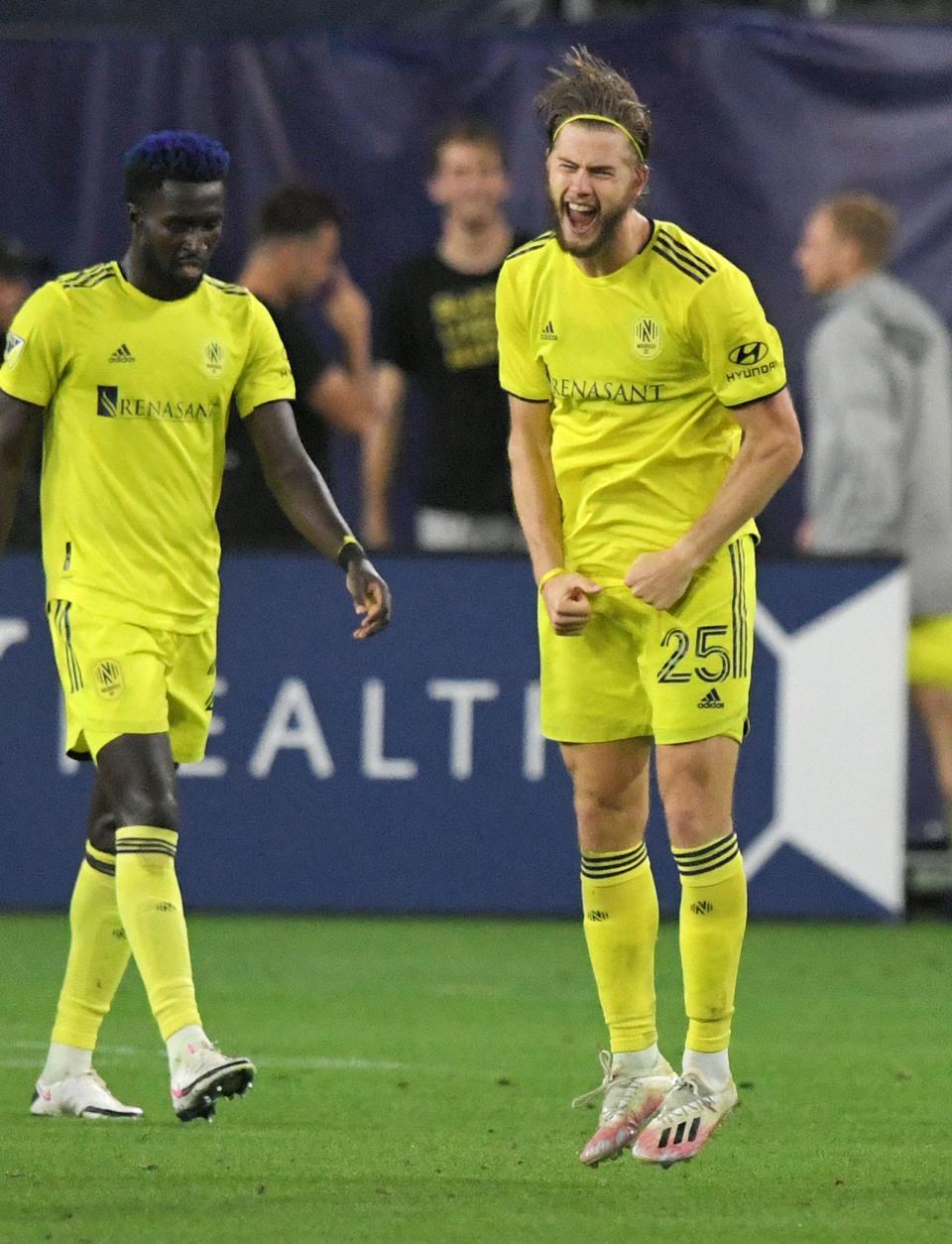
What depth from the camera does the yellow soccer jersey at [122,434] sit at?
6453 millimetres

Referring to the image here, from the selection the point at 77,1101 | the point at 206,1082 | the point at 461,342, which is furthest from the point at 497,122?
the point at 206,1082

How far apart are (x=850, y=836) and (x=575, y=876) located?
3.65ft

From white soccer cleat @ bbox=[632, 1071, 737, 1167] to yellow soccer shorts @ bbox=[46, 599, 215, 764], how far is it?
4.82ft

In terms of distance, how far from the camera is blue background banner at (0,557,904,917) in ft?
35.2

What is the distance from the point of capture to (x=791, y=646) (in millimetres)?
10773

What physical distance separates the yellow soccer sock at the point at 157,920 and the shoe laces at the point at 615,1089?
0.94 m

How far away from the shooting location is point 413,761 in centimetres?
1079

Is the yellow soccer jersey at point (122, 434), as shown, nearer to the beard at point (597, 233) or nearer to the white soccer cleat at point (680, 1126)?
the beard at point (597, 233)

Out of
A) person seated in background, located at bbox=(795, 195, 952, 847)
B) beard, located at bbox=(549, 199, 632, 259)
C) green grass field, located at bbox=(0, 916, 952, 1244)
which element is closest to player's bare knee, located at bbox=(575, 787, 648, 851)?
green grass field, located at bbox=(0, 916, 952, 1244)

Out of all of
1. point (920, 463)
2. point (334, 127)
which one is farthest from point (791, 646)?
point (334, 127)

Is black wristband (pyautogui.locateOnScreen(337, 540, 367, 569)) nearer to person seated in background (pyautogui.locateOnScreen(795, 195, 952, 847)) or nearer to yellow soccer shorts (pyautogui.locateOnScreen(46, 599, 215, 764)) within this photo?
yellow soccer shorts (pyautogui.locateOnScreen(46, 599, 215, 764))

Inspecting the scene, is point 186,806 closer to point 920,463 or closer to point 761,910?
point 761,910

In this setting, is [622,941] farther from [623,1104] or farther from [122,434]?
[122,434]

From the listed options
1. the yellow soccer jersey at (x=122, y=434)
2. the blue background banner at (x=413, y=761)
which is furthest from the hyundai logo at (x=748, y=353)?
the blue background banner at (x=413, y=761)
